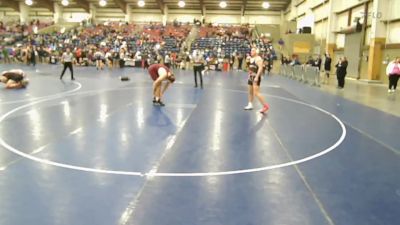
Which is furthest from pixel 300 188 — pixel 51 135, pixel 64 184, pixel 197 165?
pixel 51 135

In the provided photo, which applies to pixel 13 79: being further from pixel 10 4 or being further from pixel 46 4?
pixel 10 4

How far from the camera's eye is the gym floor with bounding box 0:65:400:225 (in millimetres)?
3621

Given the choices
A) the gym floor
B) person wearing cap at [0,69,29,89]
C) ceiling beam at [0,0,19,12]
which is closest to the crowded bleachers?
ceiling beam at [0,0,19,12]

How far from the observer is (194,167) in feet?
16.6

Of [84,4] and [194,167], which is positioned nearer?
[194,167]

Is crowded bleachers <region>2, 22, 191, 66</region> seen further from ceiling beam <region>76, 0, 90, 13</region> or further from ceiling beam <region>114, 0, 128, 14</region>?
ceiling beam <region>76, 0, 90, 13</region>

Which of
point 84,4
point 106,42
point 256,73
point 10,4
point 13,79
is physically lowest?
point 13,79

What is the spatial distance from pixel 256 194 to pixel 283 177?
0.73 meters

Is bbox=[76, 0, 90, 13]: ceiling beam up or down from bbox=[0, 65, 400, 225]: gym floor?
up

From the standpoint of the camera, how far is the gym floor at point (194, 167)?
3621 millimetres

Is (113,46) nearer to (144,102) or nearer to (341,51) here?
(341,51)

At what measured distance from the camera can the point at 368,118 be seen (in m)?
9.45

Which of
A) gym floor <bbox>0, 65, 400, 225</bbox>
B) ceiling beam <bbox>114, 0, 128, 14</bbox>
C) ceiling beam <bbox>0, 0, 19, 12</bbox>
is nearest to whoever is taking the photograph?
gym floor <bbox>0, 65, 400, 225</bbox>

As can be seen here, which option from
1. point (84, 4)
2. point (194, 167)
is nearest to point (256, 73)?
point (194, 167)
